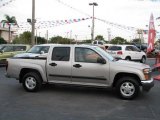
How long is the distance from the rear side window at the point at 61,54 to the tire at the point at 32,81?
852 mm

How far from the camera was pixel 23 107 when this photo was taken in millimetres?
7777

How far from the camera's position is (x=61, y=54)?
9.68 meters

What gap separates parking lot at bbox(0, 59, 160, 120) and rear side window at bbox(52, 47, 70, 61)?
3.72 feet

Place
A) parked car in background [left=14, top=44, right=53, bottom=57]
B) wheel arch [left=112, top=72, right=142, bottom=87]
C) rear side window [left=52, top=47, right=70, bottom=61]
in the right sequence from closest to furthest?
wheel arch [left=112, top=72, right=142, bottom=87]
rear side window [left=52, top=47, right=70, bottom=61]
parked car in background [left=14, top=44, right=53, bottom=57]

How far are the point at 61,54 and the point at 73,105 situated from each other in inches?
85.0

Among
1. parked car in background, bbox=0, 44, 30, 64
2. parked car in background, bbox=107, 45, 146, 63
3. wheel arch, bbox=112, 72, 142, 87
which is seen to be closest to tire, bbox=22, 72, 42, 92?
wheel arch, bbox=112, 72, 142, 87

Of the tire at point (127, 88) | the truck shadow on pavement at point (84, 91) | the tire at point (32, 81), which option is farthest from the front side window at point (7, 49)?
the tire at point (127, 88)

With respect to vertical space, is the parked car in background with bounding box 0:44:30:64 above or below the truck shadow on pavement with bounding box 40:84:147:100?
above

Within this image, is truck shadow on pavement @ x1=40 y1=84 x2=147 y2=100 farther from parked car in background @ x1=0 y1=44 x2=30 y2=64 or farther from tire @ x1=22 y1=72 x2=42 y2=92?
parked car in background @ x1=0 y1=44 x2=30 y2=64

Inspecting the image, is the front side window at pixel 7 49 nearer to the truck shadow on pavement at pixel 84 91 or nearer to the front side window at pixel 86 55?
the truck shadow on pavement at pixel 84 91

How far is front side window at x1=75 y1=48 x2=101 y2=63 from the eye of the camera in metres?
9.28

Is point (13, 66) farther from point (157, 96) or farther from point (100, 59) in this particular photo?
point (157, 96)

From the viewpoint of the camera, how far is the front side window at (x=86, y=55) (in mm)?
9282

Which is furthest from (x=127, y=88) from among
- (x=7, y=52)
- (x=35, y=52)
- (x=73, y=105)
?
(x=7, y=52)
